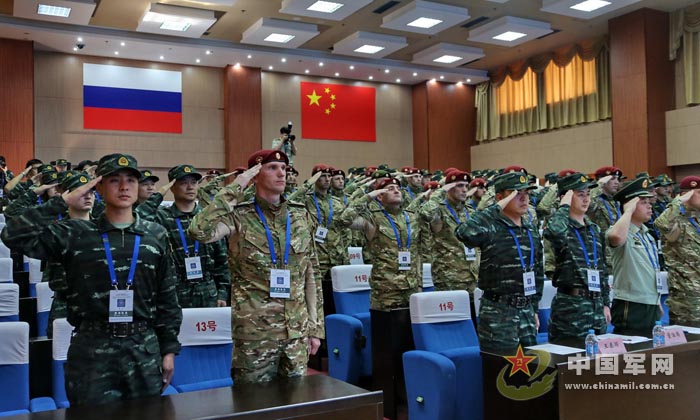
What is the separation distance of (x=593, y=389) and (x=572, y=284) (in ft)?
3.04

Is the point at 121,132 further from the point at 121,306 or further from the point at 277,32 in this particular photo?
the point at 121,306

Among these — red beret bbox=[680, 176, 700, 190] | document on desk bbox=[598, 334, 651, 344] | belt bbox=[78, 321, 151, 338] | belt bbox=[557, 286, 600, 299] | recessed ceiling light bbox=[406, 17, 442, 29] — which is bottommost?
document on desk bbox=[598, 334, 651, 344]

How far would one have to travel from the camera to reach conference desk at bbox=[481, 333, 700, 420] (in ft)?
10.0

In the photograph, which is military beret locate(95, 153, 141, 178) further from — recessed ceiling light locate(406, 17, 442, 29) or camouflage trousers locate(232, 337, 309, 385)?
recessed ceiling light locate(406, 17, 442, 29)

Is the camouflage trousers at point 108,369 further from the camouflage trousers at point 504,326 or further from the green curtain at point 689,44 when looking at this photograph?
the green curtain at point 689,44

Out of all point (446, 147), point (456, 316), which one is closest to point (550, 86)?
point (446, 147)

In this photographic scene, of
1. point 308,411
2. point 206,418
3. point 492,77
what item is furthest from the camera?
point 492,77

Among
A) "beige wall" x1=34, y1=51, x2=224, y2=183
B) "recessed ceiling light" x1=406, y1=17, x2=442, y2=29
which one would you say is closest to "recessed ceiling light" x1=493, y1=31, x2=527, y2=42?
"recessed ceiling light" x1=406, y1=17, x2=442, y2=29

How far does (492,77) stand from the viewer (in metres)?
17.9

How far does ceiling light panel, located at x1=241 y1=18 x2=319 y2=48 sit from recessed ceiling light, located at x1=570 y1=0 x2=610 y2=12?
16.8 ft

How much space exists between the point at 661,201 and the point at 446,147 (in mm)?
9715

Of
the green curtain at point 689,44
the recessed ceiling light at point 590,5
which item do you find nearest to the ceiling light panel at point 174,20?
the recessed ceiling light at point 590,5

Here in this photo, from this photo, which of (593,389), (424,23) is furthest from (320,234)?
(424,23)

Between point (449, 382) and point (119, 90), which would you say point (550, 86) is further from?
point (449, 382)
